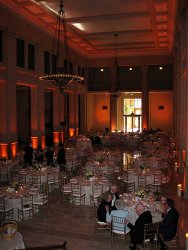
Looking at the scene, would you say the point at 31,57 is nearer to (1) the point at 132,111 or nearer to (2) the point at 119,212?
(2) the point at 119,212

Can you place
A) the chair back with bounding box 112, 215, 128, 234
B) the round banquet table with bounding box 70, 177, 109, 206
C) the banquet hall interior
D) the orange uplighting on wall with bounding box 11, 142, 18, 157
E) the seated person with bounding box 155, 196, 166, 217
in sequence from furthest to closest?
1. the orange uplighting on wall with bounding box 11, 142, 18, 157
2. the round banquet table with bounding box 70, 177, 109, 206
3. the banquet hall interior
4. the seated person with bounding box 155, 196, 166, 217
5. the chair back with bounding box 112, 215, 128, 234

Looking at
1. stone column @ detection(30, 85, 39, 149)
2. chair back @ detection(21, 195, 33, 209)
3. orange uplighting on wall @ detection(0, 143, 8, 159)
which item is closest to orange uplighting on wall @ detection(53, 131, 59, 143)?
stone column @ detection(30, 85, 39, 149)

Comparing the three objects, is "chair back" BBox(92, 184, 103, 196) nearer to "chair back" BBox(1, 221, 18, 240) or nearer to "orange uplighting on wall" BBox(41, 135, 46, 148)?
"chair back" BBox(1, 221, 18, 240)

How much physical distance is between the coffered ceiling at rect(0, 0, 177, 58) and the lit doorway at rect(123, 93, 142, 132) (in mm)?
7496

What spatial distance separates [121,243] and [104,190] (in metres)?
3.17

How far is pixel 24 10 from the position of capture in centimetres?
1759

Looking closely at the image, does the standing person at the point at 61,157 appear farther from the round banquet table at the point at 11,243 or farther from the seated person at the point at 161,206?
the round banquet table at the point at 11,243

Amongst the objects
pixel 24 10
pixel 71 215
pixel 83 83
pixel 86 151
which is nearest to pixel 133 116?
pixel 83 83

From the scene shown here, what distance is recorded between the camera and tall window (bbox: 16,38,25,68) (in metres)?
19.2

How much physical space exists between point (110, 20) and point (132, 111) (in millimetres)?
16168

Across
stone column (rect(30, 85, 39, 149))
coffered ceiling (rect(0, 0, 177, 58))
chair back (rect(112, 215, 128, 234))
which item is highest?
coffered ceiling (rect(0, 0, 177, 58))

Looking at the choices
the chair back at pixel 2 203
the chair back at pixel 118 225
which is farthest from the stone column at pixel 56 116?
the chair back at pixel 118 225

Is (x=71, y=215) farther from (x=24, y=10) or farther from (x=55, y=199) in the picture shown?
(x=24, y=10)

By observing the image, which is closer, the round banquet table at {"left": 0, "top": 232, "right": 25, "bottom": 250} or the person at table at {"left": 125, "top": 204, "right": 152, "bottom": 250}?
the round banquet table at {"left": 0, "top": 232, "right": 25, "bottom": 250}
